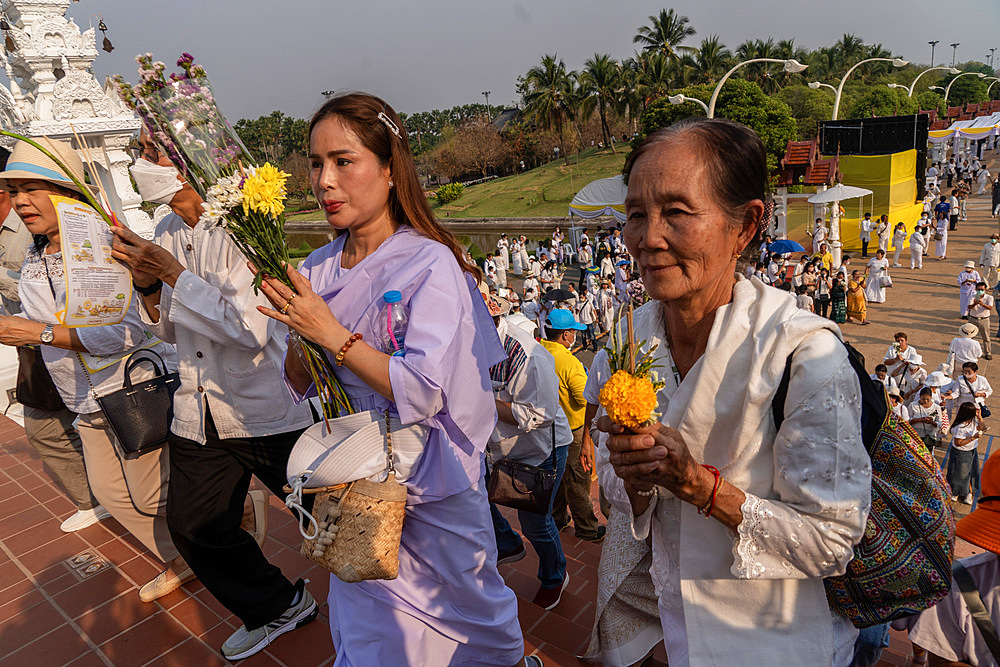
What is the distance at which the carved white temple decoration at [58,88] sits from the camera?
8.41 metres

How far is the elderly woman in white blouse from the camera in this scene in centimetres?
148

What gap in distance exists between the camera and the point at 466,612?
2.37 m

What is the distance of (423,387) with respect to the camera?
1969 mm

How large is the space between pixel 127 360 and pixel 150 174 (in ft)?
4.20

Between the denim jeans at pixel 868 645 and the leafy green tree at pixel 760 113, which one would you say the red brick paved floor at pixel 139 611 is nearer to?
the denim jeans at pixel 868 645

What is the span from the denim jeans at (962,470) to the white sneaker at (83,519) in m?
8.54

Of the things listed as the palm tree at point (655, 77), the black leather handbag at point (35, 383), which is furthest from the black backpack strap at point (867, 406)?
the palm tree at point (655, 77)

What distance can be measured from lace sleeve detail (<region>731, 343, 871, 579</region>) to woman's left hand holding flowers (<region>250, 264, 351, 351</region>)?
1288 mm

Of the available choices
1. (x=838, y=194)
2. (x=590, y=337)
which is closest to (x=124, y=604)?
(x=590, y=337)

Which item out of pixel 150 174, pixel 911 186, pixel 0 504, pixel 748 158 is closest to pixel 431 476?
pixel 748 158

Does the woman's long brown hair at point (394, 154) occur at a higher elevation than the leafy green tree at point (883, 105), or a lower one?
higher

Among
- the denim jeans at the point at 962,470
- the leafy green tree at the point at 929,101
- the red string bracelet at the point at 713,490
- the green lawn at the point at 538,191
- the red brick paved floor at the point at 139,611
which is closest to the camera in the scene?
the red string bracelet at the point at 713,490

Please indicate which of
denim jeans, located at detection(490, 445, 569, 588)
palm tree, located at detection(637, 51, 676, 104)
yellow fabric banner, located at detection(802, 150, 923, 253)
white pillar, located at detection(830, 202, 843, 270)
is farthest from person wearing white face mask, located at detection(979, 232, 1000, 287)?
palm tree, located at detection(637, 51, 676, 104)

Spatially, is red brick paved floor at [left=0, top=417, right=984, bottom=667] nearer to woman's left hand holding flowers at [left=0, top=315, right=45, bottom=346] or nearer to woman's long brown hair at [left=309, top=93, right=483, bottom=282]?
woman's left hand holding flowers at [left=0, top=315, right=45, bottom=346]
